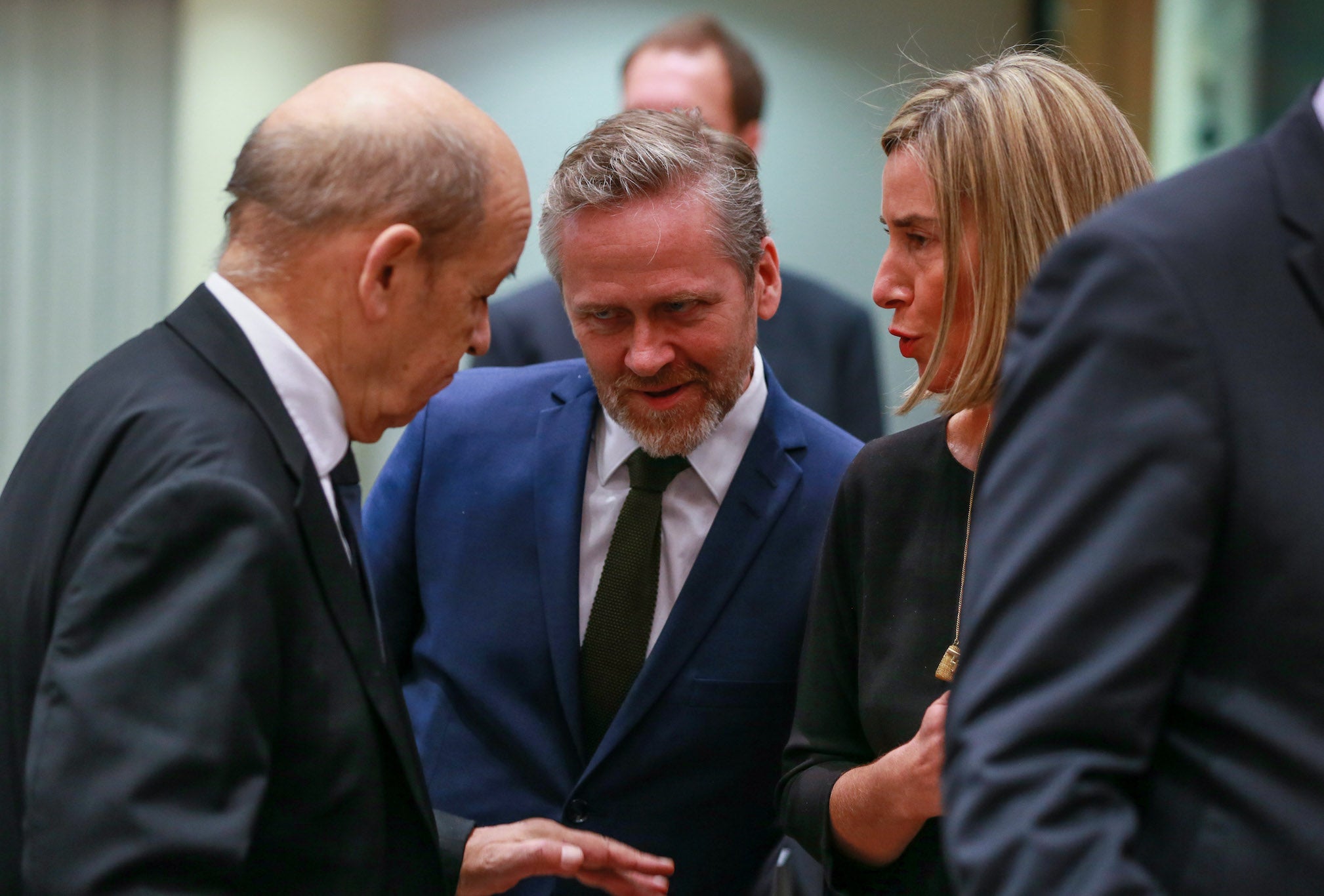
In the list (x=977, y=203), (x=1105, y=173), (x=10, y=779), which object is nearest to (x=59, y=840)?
(x=10, y=779)

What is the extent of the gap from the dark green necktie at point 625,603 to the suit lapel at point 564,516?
0.10 feet

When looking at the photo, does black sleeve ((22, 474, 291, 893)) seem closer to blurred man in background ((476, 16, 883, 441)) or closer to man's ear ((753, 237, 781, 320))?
man's ear ((753, 237, 781, 320))

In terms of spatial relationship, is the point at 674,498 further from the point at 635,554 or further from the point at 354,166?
the point at 354,166

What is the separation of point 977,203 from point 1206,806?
Result: 90cm

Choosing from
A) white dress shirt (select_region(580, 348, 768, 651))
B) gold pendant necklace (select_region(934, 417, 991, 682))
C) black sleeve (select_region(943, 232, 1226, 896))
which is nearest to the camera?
black sleeve (select_region(943, 232, 1226, 896))

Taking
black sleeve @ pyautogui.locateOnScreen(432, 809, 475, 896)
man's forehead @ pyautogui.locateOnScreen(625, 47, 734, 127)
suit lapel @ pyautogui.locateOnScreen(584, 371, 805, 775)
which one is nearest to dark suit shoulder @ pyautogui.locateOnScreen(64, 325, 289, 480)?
black sleeve @ pyautogui.locateOnScreen(432, 809, 475, 896)

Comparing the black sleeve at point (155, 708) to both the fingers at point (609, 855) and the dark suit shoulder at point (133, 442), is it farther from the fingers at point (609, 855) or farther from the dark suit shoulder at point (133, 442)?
the fingers at point (609, 855)

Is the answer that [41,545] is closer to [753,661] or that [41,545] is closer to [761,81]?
[753,661]

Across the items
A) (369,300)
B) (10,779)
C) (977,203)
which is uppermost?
(977,203)

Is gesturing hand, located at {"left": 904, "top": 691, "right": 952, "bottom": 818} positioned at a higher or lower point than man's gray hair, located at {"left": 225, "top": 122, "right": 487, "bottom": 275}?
lower

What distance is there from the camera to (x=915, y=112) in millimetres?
1800

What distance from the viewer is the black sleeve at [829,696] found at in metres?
1.73

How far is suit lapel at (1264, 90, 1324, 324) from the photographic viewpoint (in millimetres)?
1042

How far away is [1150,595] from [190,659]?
30.5 inches
